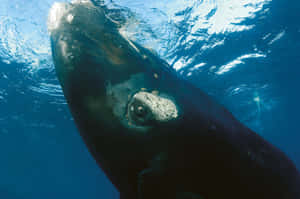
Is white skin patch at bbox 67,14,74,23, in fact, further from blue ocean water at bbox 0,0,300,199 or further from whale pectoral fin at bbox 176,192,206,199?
blue ocean water at bbox 0,0,300,199

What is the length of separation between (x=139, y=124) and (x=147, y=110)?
10 cm

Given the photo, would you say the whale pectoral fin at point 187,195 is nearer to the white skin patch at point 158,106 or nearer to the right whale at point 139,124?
the right whale at point 139,124

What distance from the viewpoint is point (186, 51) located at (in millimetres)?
13102

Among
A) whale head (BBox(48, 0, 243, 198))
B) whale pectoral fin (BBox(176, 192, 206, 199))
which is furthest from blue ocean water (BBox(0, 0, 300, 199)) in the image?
whale pectoral fin (BBox(176, 192, 206, 199))

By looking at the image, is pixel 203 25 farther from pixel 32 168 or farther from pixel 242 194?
pixel 32 168

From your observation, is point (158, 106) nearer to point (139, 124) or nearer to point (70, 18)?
point (139, 124)

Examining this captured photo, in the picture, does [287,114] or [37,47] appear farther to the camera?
[287,114]

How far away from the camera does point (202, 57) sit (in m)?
14.1

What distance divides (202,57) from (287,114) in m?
31.8

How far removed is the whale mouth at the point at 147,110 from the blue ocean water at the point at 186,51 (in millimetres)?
6347

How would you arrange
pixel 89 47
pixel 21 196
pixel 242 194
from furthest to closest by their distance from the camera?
pixel 21 196 < pixel 242 194 < pixel 89 47

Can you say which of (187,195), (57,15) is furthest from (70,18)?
(187,195)

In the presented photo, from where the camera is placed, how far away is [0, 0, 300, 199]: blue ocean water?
915 cm

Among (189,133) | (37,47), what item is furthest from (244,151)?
(37,47)
